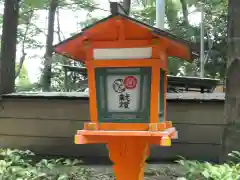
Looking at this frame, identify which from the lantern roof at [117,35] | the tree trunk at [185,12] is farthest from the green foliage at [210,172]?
the tree trunk at [185,12]

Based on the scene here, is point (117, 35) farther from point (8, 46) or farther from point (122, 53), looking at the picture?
point (8, 46)

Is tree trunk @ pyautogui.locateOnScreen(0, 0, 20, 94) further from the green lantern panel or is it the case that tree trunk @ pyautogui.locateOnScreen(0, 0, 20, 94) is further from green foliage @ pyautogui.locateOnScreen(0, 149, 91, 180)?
the green lantern panel

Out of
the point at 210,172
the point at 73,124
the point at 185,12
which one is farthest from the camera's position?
the point at 185,12

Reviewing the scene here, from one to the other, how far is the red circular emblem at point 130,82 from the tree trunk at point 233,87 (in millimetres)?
1220

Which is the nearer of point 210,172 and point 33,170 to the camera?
point 210,172

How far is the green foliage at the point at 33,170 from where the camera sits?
394 centimetres

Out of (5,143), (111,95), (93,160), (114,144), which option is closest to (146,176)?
(93,160)

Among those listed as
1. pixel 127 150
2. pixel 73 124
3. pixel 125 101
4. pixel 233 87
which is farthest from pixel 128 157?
pixel 73 124

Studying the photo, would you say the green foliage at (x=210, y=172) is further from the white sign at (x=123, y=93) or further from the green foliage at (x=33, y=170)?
the green foliage at (x=33, y=170)

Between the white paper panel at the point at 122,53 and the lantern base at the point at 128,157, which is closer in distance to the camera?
the white paper panel at the point at 122,53

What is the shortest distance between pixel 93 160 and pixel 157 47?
4.17 m

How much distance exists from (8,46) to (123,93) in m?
4.70

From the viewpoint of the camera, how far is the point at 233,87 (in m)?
4.09

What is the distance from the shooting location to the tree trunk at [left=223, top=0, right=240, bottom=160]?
13.1 ft
